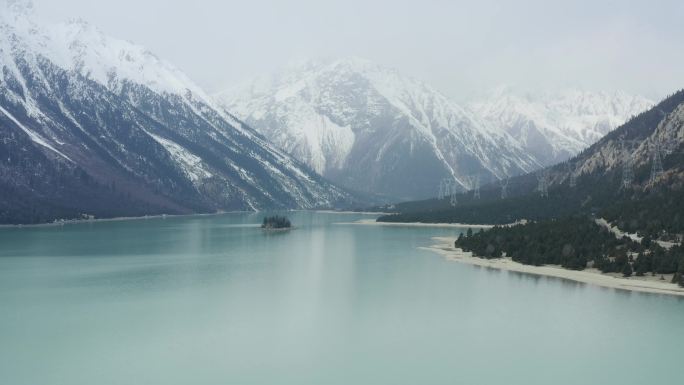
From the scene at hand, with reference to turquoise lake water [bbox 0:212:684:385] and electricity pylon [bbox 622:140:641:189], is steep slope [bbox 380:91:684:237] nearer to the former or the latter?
electricity pylon [bbox 622:140:641:189]

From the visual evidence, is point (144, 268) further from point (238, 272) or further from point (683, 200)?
point (683, 200)

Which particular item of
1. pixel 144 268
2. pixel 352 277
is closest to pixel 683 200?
pixel 352 277

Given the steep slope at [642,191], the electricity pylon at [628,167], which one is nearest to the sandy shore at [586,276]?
the steep slope at [642,191]

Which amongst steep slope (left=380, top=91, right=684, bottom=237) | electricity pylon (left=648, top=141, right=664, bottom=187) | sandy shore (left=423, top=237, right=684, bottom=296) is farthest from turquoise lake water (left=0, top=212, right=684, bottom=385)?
electricity pylon (left=648, top=141, right=664, bottom=187)

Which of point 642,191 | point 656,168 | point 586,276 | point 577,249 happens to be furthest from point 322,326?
point 656,168

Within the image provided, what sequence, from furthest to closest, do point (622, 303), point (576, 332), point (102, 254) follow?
1. point (102, 254)
2. point (622, 303)
3. point (576, 332)

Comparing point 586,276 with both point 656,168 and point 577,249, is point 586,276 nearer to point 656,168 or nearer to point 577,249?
point 577,249

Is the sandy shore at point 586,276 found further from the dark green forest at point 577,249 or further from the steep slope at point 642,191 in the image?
the steep slope at point 642,191
